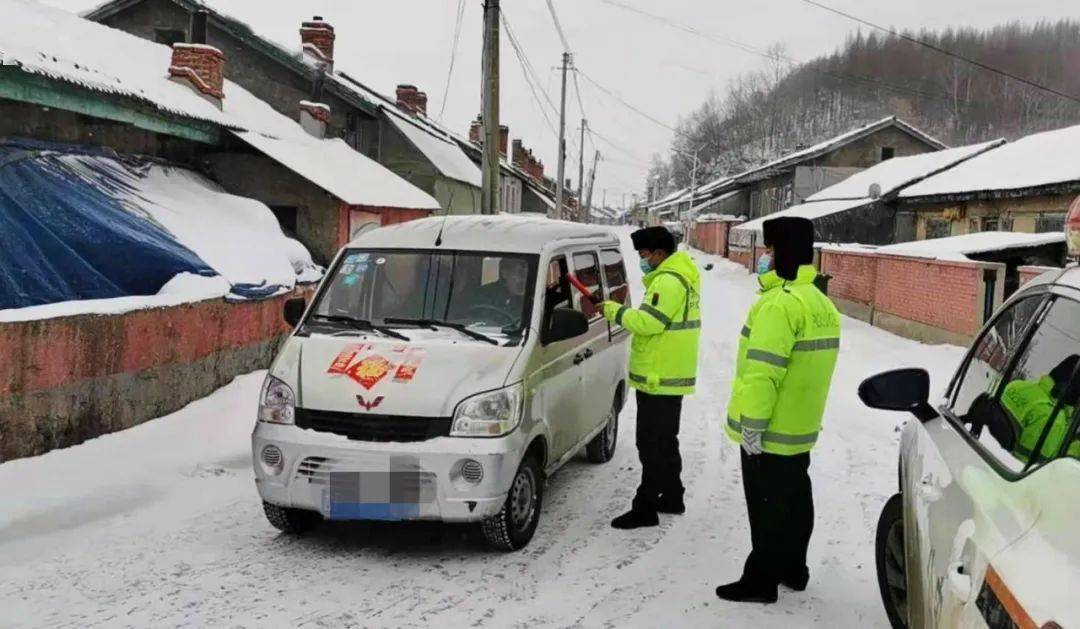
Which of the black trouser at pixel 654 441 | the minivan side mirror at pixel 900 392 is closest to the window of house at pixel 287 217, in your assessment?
the black trouser at pixel 654 441

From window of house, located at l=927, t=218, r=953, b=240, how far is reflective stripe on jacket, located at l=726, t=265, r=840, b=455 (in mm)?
24919

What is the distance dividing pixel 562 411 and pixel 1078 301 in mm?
3521

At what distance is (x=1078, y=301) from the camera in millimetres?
2568

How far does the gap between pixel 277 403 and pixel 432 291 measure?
4.19ft

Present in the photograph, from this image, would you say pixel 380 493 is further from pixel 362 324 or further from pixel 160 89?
pixel 160 89

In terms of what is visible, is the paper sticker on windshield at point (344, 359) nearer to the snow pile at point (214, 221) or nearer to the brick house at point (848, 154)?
the snow pile at point (214, 221)

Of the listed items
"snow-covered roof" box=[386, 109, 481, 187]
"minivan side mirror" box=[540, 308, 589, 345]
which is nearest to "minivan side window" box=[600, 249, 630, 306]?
"minivan side mirror" box=[540, 308, 589, 345]

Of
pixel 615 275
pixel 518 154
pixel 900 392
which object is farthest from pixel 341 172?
pixel 518 154

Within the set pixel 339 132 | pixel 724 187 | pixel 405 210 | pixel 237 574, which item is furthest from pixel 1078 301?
pixel 724 187

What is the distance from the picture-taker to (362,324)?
17.9 ft

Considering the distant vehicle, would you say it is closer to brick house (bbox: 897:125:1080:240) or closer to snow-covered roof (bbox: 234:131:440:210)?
snow-covered roof (bbox: 234:131:440:210)

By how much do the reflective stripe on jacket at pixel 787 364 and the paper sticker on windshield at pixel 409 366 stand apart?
178 centimetres

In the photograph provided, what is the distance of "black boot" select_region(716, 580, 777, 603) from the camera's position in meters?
4.34

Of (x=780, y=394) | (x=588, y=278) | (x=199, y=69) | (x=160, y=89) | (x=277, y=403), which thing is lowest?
(x=277, y=403)
